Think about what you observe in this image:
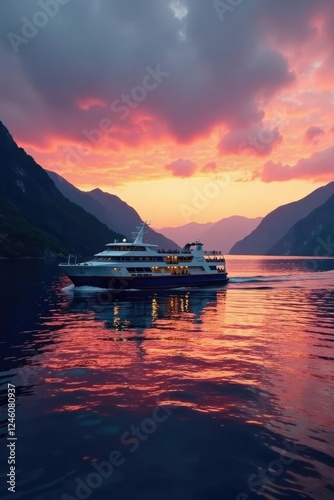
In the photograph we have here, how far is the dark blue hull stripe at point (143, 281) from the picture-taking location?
60.7m

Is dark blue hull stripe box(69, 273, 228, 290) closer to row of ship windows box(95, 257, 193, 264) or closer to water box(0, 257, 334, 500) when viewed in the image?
row of ship windows box(95, 257, 193, 264)

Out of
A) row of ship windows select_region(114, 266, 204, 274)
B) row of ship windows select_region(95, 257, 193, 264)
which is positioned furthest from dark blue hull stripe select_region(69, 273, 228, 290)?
row of ship windows select_region(95, 257, 193, 264)

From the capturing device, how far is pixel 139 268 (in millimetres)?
63562

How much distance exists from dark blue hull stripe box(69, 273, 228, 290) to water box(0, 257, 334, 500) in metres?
28.6

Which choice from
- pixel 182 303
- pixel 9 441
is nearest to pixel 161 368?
pixel 9 441

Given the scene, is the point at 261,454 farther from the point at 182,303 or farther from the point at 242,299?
the point at 242,299

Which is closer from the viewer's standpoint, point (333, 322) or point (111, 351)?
point (111, 351)

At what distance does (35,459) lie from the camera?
37.1 feet

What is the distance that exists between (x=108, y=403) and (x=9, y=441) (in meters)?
4.35

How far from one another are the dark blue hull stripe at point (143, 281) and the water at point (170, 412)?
28565mm

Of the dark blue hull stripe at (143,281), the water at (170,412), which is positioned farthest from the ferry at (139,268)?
the water at (170,412)

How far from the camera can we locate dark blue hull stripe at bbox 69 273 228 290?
60.7 metres

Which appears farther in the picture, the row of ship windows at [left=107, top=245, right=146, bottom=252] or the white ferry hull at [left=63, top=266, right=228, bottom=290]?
the row of ship windows at [left=107, top=245, right=146, bottom=252]

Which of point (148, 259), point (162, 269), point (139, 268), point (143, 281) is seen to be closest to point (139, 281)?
point (143, 281)
